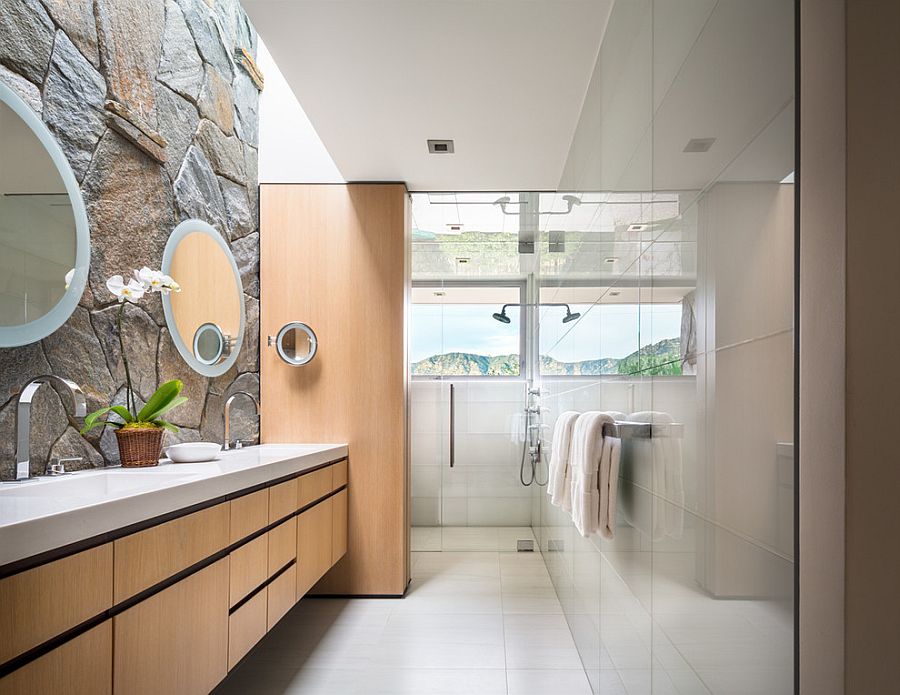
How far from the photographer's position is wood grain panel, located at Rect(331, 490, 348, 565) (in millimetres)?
3748

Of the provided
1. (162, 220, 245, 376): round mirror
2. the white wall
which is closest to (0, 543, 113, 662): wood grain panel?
(162, 220, 245, 376): round mirror

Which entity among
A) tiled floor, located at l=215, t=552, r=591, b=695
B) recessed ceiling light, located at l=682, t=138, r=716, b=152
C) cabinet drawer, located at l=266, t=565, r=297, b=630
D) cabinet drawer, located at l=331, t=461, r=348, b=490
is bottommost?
tiled floor, located at l=215, t=552, r=591, b=695

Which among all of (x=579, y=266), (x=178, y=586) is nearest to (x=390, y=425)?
(x=579, y=266)

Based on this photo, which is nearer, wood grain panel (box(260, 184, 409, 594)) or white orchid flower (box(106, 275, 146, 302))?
white orchid flower (box(106, 275, 146, 302))

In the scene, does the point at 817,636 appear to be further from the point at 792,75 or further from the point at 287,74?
the point at 287,74

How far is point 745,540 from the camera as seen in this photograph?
1179 millimetres

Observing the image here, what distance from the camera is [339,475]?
3.92m

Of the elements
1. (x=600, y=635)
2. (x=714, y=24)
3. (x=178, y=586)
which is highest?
(x=714, y=24)

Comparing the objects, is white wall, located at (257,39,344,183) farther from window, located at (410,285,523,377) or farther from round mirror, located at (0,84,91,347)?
round mirror, located at (0,84,91,347)

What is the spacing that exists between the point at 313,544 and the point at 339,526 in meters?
0.60

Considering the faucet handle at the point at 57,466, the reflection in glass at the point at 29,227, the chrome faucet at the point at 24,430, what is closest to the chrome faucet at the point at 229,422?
the faucet handle at the point at 57,466

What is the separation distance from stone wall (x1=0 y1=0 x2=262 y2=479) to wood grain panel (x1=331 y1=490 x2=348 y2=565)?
0.65 metres

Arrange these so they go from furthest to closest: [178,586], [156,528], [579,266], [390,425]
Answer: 1. [390,425]
2. [579,266]
3. [178,586]
4. [156,528]

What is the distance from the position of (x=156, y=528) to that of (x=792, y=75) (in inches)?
60.0
